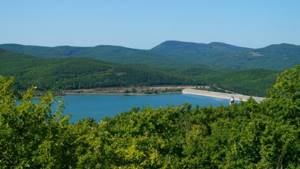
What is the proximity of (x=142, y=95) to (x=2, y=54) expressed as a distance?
7571 cm

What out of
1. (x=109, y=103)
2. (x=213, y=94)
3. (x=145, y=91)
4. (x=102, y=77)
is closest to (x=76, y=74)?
(x=102, y=77)

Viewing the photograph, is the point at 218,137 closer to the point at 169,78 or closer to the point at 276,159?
the point at 276,159

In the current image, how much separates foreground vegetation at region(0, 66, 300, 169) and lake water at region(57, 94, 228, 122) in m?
53.0

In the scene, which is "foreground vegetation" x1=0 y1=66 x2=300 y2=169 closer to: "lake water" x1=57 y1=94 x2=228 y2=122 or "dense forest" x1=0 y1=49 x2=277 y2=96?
"lake water" x1=57 y1=94 x2=228 y2=122

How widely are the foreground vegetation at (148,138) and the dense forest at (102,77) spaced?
110 metres

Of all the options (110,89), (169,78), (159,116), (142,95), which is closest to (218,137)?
(159,116)

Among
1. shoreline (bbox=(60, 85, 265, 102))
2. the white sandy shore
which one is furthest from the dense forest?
the white sandy shore

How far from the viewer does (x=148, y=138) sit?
59.0 ft

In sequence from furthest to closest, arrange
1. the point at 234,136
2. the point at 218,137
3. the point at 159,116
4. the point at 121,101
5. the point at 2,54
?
the point at 2,54, the point at 121,101, the point at 218,137, the point at 159,116, the point at 234,136

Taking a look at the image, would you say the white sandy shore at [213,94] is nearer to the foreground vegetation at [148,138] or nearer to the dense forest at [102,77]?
the dense forest at [102,77]

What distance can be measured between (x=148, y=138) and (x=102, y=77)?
138 m

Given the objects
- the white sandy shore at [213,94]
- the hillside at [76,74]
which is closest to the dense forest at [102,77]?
the hillside at [76,74]

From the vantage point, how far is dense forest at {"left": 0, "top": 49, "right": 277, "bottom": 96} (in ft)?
483

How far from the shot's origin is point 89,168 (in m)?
9.98
